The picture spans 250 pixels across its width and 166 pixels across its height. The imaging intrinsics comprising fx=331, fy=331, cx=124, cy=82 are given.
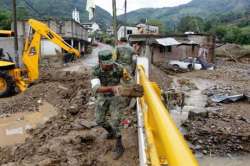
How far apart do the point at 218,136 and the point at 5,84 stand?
8.36m

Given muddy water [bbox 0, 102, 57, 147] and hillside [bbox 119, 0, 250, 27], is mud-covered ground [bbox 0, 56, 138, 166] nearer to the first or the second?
muddy water [bbox 0, 102, 57, 147]

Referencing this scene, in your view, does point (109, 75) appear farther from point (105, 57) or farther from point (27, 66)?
point (27, 66)

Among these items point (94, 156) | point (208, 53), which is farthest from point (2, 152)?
point (208, 53)

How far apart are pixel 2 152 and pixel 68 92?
6.19 m

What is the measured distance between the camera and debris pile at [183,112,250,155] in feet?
22.3

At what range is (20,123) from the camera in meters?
8.64

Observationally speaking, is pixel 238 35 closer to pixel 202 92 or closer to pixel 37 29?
pixel 202 92

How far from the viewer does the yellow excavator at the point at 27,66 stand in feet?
40.4

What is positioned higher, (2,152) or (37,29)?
(37,29)

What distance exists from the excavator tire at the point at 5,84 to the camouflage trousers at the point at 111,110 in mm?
8160

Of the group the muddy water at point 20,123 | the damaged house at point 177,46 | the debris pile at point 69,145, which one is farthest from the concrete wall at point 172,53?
the debris pile at point 69,145

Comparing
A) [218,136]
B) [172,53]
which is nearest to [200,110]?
[218,136]

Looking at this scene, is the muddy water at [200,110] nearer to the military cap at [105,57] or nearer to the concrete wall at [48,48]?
the military cap at [105,57]

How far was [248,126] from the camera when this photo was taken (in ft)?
25.6
